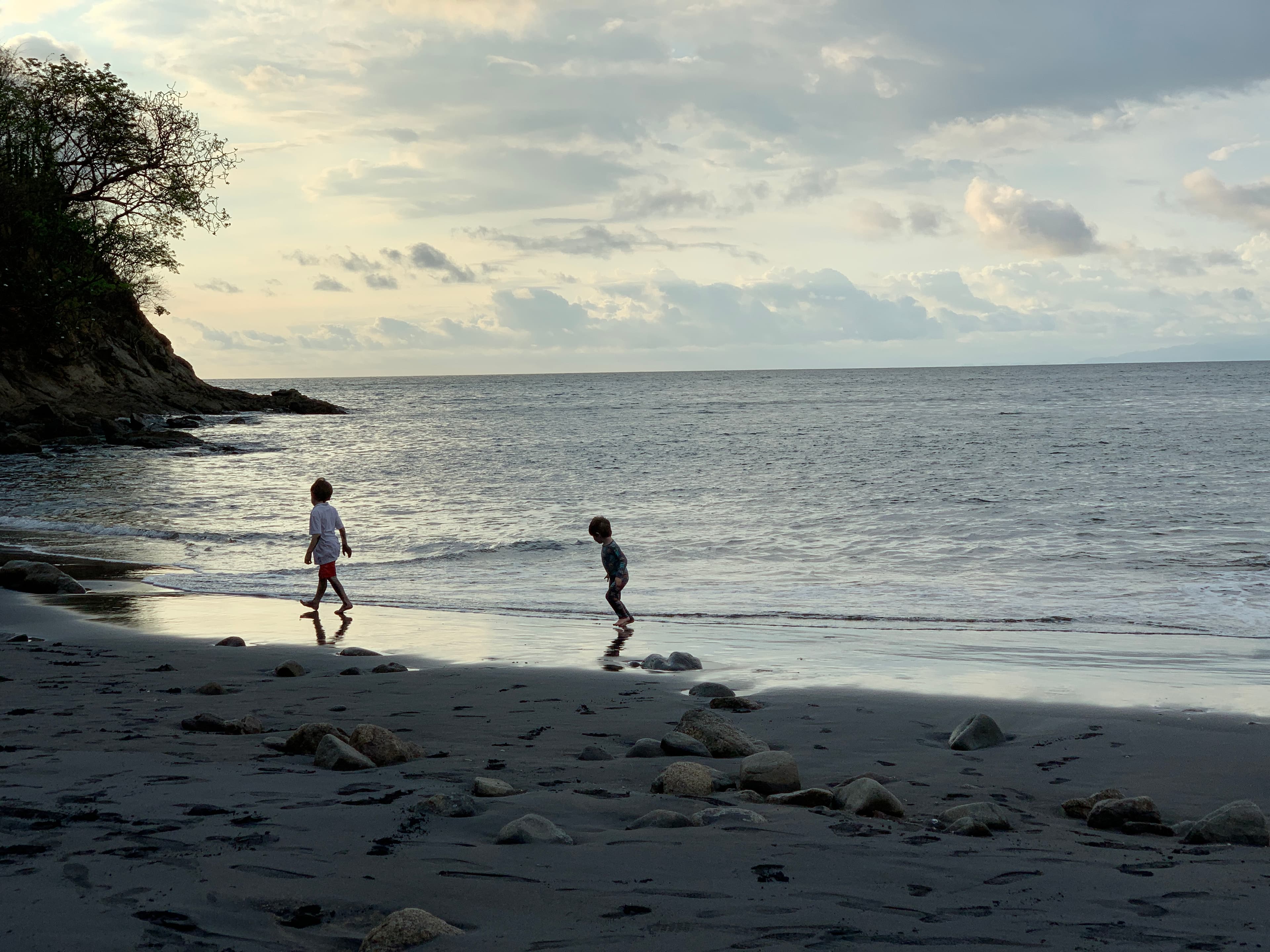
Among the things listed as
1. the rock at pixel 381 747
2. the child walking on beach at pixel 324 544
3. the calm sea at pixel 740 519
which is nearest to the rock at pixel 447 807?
the rock at pixel 381 747

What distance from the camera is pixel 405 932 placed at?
2654 mm

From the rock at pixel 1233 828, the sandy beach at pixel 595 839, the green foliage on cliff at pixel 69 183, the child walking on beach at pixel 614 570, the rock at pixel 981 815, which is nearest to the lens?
the sandy beach at pixel 595 839

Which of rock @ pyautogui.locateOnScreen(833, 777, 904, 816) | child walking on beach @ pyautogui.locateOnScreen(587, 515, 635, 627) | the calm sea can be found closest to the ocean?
the calm sea

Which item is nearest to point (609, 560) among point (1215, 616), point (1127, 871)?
point (1215, 616)

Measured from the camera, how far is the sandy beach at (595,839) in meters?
2.82

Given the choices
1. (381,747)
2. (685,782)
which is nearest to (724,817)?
(685,782)

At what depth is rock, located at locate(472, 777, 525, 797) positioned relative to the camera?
410 cm

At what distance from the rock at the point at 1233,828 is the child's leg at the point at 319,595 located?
9403 millimetres

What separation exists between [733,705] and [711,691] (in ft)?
1.31

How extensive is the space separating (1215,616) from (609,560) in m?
6.80

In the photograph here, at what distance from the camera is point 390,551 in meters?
16.9

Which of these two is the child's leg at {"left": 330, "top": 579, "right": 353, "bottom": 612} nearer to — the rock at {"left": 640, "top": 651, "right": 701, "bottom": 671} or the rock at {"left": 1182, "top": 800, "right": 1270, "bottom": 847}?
the rock at {"left": 640, "top": 651, "right": 701, "bottom": 671}

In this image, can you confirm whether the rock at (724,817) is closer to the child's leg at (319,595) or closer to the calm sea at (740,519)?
the calm sea at (740,519)

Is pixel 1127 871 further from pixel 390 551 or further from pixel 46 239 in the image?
pixel 46 239
